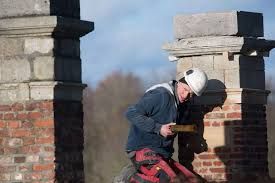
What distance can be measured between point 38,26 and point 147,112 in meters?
1.52

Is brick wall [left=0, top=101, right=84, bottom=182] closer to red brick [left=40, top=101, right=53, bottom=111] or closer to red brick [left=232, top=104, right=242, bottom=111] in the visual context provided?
red brick [left=40, top=101, right=53, bottom=111]

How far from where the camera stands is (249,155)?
12609 millimetres

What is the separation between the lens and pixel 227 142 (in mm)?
12539

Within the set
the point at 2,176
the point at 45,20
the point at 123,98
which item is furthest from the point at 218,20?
A: the point at 123,98

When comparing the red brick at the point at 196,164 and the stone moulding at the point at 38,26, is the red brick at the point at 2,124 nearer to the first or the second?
the stone moulding at the point at 38,26

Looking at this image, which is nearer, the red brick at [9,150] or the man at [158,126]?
the man at [158,126]

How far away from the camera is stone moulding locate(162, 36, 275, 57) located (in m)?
12.3

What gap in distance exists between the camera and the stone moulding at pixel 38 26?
11.2 m

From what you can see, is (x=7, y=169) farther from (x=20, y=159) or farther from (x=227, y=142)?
(x=227, y=142)

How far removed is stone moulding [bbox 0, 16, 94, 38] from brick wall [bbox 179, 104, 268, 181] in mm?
2070

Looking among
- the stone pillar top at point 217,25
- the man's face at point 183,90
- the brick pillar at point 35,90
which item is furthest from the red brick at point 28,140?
the stone pillar top at point 217,25

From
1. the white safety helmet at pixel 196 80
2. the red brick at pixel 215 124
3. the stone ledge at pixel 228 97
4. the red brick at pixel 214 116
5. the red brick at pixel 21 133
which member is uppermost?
the white safety helmet at pixel 196 80

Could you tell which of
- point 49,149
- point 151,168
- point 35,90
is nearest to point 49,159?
point 49,149

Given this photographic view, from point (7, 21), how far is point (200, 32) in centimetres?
249
